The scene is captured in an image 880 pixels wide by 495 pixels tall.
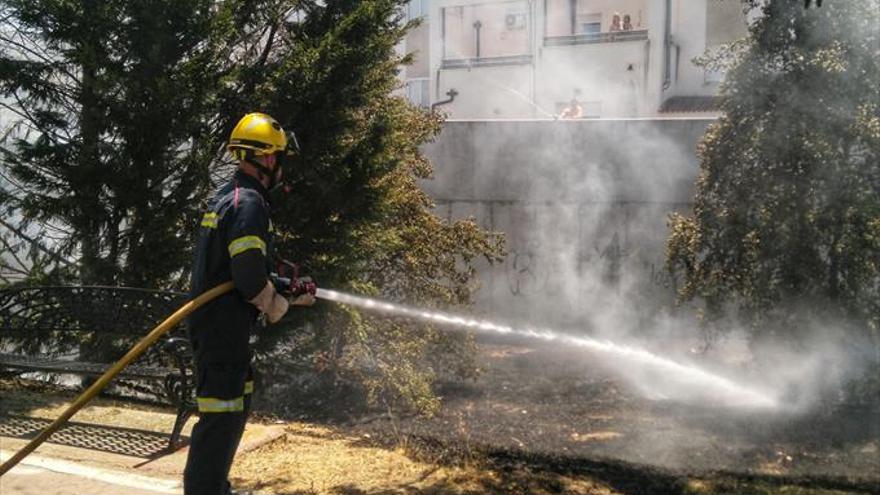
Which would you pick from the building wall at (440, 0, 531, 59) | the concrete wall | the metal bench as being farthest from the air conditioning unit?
the metal bench

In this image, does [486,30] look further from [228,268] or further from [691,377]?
[228,268]

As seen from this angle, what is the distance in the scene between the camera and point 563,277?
40.4 ft

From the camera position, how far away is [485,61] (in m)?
21.7

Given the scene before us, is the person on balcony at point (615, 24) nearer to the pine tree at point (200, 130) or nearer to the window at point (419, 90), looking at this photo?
the window at point (419, 90)

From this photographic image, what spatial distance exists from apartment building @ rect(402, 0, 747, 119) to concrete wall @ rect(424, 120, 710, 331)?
7.32m

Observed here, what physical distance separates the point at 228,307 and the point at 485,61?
19.2 m

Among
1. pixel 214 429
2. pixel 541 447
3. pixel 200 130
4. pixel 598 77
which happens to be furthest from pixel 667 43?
pixel 214 429

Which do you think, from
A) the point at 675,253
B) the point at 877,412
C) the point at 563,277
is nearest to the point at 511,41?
the point at 563,277

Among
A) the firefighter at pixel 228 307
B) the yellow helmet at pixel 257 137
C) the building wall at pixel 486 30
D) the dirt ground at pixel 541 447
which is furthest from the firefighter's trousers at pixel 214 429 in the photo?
the building wall at pixel 486 30

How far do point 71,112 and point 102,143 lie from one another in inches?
17.4

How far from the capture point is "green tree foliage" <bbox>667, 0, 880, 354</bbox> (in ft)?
24.5

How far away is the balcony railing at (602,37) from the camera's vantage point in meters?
19.5

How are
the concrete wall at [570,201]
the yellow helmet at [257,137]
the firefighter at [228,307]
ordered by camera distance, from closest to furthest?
the firefighter at [228,307] < the yellow helmet at [257,137] < the concrete wall at [570,201]

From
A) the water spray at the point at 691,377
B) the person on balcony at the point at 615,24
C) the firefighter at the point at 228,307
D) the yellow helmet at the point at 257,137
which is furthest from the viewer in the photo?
the person on balcony at the point at 615,24
